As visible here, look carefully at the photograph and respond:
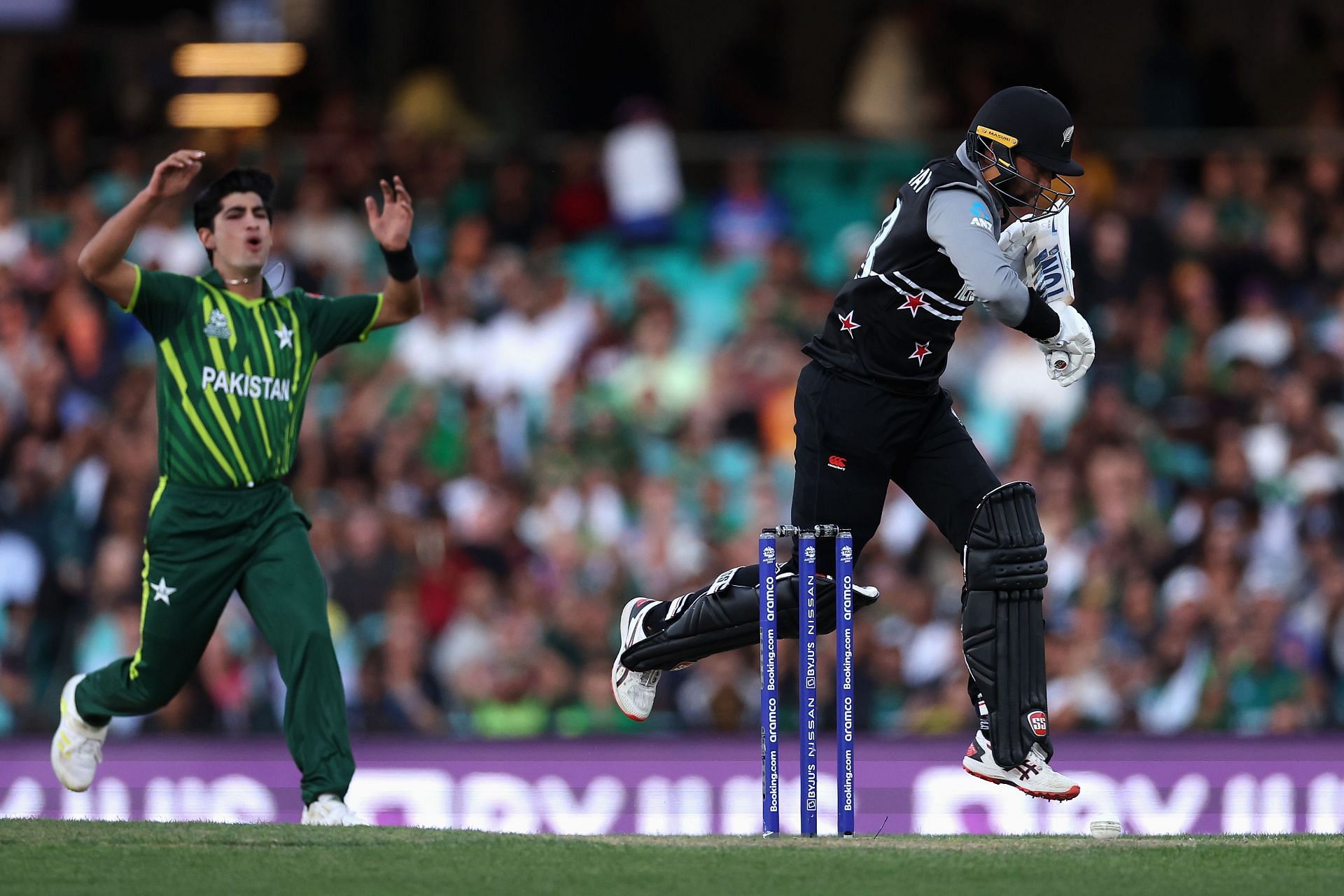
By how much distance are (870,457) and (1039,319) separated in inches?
27.7

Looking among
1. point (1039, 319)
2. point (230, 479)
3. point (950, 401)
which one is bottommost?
point (230, 479)

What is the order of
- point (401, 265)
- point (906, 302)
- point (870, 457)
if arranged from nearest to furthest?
point (906, 302) < point (870, 457) < point (401, 265)

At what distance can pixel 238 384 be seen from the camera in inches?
268

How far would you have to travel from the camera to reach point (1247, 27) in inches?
582

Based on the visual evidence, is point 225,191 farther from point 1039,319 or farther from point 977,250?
point 1039,319

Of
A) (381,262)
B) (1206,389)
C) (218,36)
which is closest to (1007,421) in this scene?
(1206,389)

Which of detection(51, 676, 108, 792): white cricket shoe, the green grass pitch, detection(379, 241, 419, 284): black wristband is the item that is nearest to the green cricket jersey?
detection(379, 241, 419, 284): black wristband

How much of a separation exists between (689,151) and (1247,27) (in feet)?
14.4

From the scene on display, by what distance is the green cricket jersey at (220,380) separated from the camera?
6758 millimetres

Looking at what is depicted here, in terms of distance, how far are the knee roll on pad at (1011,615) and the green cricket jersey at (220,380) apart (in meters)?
2.31

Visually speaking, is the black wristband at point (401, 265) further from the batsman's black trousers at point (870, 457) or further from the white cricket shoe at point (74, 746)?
the white cricket shoe at point (74, 746)

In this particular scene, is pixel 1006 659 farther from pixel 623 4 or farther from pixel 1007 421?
pixel 623 4

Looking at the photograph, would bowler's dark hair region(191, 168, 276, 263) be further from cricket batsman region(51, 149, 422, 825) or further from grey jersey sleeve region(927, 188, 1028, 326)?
grey jersey sleeve region(927, 188, 1028, 326)

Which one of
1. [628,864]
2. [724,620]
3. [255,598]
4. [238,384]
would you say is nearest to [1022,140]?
[724,620]
